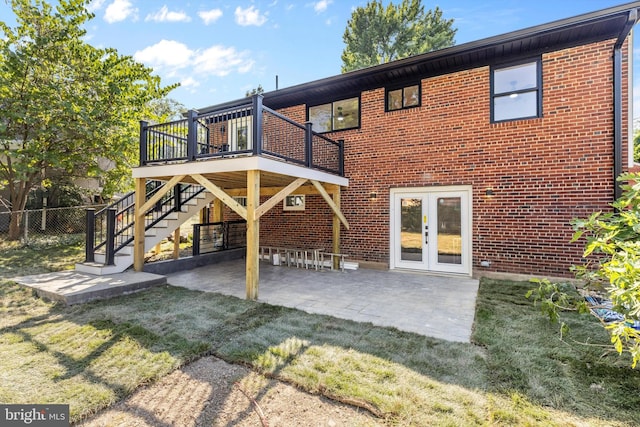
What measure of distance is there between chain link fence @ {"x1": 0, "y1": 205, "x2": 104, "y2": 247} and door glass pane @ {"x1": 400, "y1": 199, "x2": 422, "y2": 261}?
10346 mm

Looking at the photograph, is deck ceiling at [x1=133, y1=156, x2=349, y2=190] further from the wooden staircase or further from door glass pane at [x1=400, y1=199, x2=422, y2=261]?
door glass pane at [x1=400, y1=199, x2=422, y2=261]

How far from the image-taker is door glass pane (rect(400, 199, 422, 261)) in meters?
7.80

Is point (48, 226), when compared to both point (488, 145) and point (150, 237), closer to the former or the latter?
point (150, 237)

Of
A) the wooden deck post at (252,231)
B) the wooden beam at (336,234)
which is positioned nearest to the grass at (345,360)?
the wooden deck post at (252,231)

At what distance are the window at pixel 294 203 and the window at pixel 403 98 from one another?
3735mm

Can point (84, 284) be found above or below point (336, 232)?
below

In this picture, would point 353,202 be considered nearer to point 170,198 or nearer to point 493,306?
point 493,306

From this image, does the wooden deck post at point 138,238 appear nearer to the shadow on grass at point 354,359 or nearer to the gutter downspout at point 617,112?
the shadow on grass at point 354,359

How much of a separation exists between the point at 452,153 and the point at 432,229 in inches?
75.2

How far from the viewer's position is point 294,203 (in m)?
9.80

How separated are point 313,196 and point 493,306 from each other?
226 inches

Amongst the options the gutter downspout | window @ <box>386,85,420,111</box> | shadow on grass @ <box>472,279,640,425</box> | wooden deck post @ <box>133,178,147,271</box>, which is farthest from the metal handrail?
the gutter downspout

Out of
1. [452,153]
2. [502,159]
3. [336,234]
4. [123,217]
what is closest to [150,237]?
[123,217]

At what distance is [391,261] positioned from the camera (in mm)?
8117
